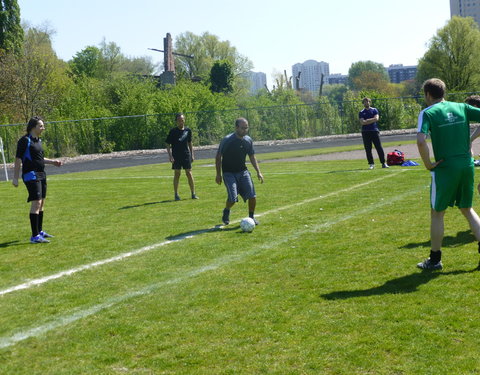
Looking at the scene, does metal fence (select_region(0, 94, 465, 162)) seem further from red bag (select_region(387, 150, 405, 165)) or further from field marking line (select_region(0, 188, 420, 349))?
field marking line (select_region(0, 188, 420, 349))

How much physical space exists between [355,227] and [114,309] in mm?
4661

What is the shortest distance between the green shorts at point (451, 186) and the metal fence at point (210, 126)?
34468 millimetres

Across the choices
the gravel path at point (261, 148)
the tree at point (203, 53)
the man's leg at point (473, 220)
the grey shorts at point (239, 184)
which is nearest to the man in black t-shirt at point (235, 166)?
the grey shorts at point (239, 184)

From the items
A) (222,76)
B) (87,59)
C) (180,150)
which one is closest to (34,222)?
(180,150)

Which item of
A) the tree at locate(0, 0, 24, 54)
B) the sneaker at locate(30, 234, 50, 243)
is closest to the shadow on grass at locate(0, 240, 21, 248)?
the sneaker at locate(30, 234, 50, 243)

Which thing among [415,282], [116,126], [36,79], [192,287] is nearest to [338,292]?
[415,282]

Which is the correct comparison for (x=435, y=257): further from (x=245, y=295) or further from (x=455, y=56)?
(x=455, y=56)

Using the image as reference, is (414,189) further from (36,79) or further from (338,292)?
(36,79)

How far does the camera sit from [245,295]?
6.21m

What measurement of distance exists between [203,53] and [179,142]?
76750 mm

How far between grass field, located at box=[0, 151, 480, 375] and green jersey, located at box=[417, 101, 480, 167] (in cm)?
122

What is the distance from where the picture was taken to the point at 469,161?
6449mm

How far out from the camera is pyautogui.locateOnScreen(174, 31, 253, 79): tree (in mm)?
87875

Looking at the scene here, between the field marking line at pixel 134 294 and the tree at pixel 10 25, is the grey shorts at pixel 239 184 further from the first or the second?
the tree at pixel 10 25
